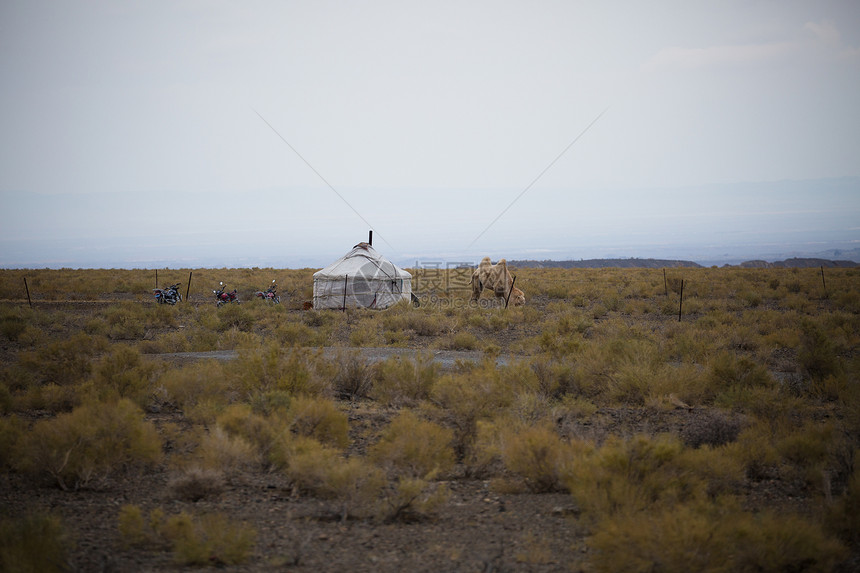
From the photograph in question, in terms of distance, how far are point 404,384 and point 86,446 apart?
4621 mm

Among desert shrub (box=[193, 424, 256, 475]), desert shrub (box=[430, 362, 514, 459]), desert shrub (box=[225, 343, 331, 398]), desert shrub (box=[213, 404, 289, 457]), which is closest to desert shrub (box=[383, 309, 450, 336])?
Answer: desert shrub (box=[225, 343, 331, 398])

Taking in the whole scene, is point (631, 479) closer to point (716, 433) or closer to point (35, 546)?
point (716, 433)

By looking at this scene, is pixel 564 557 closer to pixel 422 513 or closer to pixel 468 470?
pixel 422 513

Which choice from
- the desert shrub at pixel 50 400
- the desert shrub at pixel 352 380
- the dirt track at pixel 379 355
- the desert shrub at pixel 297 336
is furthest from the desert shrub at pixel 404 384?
the desert shrub at pixel 297 336

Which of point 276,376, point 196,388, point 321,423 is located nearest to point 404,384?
point 276,376

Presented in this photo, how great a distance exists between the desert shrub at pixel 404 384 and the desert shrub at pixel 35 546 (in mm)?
5206

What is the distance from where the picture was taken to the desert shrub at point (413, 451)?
20.7 ft

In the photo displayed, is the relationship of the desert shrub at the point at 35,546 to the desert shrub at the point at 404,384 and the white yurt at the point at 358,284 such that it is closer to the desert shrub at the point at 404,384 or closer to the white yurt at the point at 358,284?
the desert shrub at the point at 404,384

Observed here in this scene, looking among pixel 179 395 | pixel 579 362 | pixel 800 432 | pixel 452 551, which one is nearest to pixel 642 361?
pixel 579 362

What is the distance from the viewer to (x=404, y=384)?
969cm

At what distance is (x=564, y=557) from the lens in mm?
4648

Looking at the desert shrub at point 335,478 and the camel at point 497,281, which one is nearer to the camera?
the desert shrub at point 335,478

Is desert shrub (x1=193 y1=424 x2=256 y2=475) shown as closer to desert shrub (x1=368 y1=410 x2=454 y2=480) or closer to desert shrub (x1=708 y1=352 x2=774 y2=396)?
desert shrub (x1=368 y1=410 x2=454 y2=480)

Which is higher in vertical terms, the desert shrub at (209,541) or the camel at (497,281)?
the camel at (497,281)
